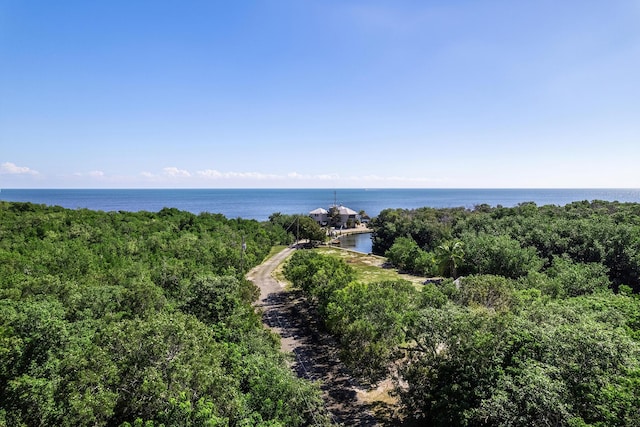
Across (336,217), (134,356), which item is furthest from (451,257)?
A: (336,217)

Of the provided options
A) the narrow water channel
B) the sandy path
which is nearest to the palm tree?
the sandy path

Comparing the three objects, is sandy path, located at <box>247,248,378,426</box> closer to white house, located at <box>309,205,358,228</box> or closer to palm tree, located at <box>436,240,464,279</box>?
palm tree, located at <box>436,240,464,279</box>

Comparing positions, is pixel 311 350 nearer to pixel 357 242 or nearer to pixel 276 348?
pixel 276 348

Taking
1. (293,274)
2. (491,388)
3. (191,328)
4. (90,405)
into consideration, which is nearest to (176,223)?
(293,274)

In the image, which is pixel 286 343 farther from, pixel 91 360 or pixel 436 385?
pixel 91 360

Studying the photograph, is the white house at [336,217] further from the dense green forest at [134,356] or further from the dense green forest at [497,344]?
the dense green forest at [134,356]

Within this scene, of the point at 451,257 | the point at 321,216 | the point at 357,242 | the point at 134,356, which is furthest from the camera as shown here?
the point at 321,216

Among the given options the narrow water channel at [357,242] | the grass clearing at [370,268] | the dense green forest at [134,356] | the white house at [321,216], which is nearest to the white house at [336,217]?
the white house at [321,216]
